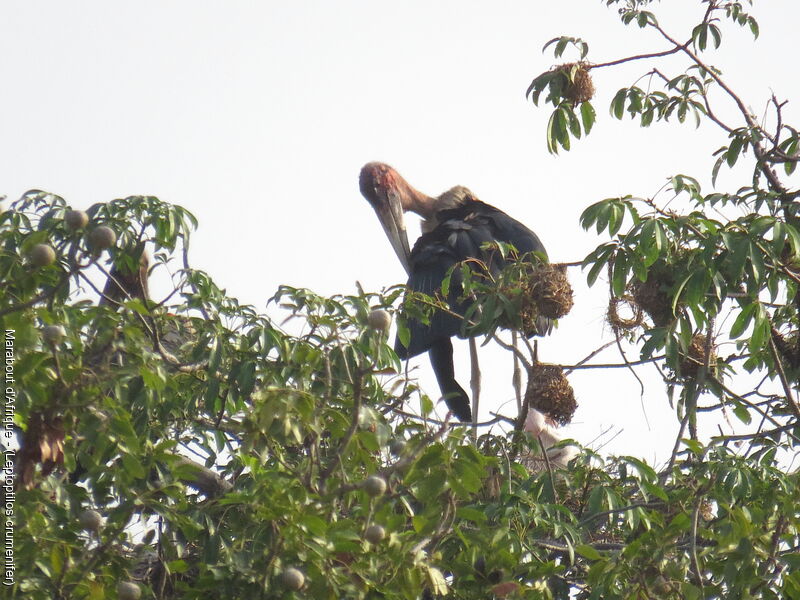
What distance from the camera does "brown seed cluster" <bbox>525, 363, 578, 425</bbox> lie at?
4258 millimetres

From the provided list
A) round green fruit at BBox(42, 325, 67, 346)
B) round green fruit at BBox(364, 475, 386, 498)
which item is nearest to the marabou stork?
round green fruit at BBox(364, 475, 386, 498)

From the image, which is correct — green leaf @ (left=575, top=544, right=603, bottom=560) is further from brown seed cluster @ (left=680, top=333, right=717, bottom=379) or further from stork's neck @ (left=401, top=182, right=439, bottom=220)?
stork's neck @ (left=401, top=182, right=439, bottom=220)

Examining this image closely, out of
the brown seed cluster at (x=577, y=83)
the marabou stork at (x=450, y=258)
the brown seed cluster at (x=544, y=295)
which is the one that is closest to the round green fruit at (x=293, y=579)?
the brown seed cluster at (x=544, y=295)

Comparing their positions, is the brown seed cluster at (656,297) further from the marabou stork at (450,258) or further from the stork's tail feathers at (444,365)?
the stork's tail feathers at (444,365)

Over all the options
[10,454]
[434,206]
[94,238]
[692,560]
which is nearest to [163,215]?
[10,454]

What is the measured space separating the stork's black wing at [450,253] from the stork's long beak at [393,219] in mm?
969

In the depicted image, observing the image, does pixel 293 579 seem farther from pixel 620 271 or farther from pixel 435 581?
pixel 620 271

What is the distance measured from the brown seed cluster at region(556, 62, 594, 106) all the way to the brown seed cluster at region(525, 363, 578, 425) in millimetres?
971

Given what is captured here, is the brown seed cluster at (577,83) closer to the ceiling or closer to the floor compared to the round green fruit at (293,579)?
closer to the ceiling

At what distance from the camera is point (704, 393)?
14.2ft

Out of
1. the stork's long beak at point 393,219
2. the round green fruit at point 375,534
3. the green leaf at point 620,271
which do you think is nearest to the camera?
the round green fruit at point 375,534

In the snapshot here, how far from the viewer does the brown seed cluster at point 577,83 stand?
4.23 metres

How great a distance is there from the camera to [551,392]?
4.25 meters

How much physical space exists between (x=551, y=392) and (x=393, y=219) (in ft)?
12.8
